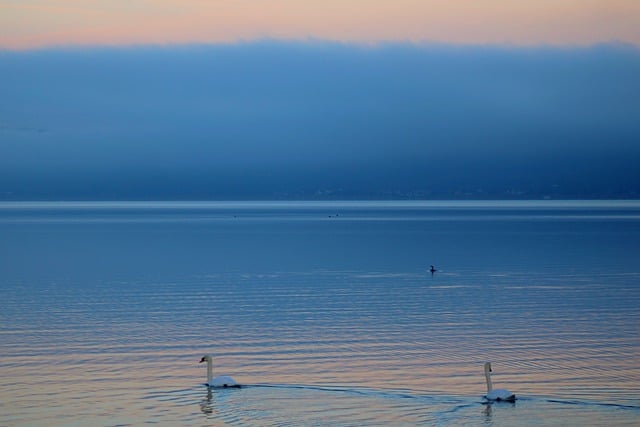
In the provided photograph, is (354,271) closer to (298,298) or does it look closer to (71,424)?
(298,298)

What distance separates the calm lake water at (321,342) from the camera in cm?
2292

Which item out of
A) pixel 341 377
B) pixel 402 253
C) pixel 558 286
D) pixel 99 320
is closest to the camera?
pixel 341 377

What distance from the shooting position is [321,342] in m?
32.4

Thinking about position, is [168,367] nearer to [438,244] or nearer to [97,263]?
[97,263]

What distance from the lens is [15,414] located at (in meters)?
22.5

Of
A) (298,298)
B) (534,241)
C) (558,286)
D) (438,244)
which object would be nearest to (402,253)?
(438,244)

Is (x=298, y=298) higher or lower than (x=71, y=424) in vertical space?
higher

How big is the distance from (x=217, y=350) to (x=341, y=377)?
5977 millimetres

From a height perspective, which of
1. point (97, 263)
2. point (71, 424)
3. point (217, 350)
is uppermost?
point (97, 263)

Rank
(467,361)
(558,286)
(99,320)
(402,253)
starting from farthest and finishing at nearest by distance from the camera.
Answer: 1. (402,253)
2. (558,286)
3. (99,320)
4. (467,361)

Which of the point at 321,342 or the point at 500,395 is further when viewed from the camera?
the point at 321,342

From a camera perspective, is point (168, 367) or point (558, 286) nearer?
point (168, 367)

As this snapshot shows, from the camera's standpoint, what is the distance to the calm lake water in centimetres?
2292

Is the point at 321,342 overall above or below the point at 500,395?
above
